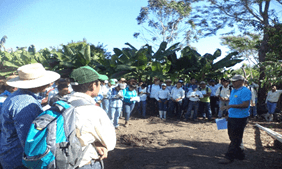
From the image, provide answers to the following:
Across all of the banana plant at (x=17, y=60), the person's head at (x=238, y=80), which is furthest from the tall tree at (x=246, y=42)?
the banana plant at (x=17, y=60)

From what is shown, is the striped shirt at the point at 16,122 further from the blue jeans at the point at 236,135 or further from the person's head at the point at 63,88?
the blue jeans at the point at 236,135

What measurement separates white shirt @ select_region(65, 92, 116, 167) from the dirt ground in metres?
2.70

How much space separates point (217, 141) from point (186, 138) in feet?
3.04

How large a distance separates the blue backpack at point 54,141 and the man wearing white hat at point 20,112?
0.89 ft

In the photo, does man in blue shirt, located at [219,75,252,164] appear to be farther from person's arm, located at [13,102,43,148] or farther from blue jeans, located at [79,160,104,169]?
person's arm, located at [13,102,43,148]

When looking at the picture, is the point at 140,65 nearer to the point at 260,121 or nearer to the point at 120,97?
the point at 120,97

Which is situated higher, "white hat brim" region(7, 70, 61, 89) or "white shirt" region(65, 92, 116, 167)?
"white hat brim" region(7, 70, 61, 89)

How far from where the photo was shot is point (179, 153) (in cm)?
481

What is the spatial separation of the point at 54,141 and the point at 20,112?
1.53ft

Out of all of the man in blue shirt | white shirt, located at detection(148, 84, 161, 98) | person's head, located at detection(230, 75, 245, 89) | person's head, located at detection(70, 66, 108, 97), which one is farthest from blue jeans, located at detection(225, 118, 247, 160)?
white shirt, located at detection(148, 84, 161, 98)

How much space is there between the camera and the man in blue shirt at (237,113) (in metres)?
3.92

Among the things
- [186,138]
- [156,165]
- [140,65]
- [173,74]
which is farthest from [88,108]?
[173,74]

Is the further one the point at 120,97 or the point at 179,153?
the point at 120,97

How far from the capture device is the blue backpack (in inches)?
52.4
